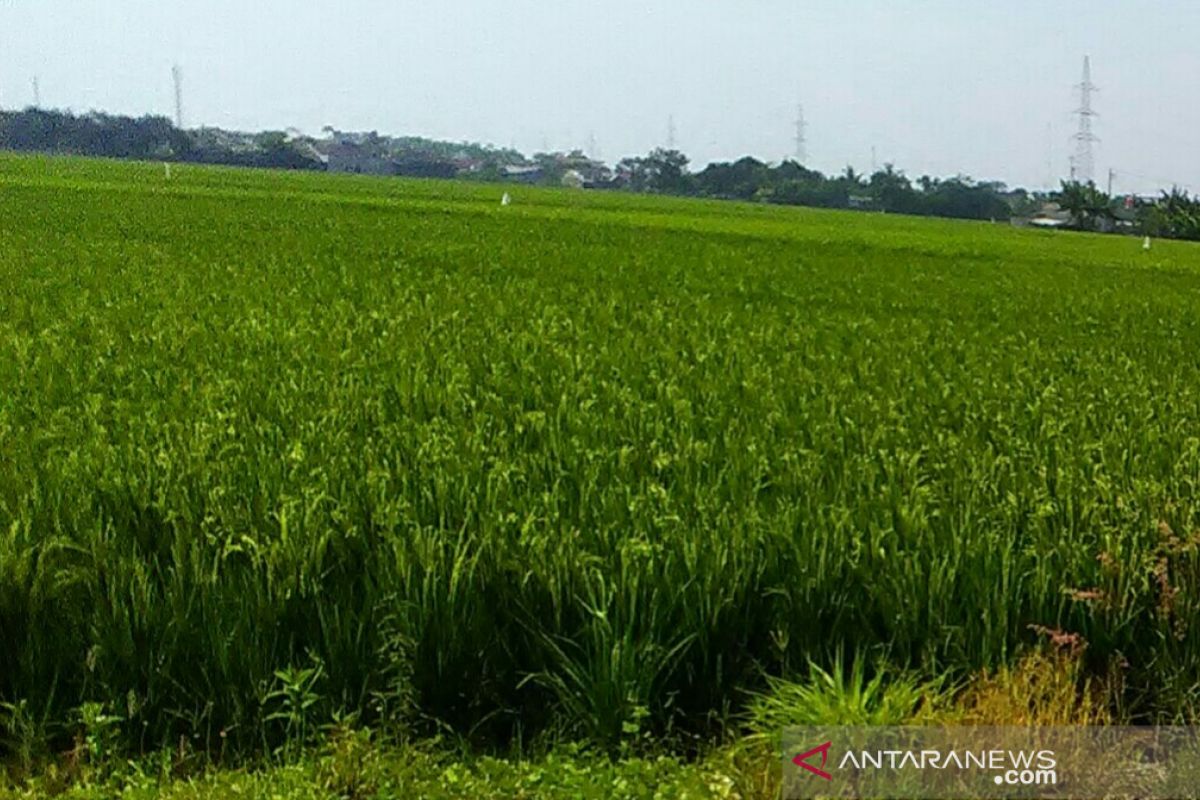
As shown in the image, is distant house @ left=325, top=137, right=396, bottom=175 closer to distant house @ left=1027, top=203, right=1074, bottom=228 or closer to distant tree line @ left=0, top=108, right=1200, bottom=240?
distant tree line @ left=0, top=108, right=1200, bottom=240

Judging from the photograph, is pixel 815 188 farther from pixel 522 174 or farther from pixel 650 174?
pixel 522 174

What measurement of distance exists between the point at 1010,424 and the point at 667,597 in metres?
2.84

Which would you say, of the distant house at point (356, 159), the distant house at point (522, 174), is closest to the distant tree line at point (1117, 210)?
the distant house at point (522, 174)

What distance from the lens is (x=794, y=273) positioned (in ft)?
53.1

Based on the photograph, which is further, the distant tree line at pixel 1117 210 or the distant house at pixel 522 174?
the distant house at pixel 522 174

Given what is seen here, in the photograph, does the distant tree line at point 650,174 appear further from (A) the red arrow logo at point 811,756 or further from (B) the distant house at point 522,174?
(A) the red arrow logo at point 811,756

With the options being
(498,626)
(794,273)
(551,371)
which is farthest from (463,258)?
(498,626)

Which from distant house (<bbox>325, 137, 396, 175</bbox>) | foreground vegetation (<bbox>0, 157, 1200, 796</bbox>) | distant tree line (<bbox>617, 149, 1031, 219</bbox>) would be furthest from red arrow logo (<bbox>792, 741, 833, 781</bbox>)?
distant house (<bbox>325, 137, 396, 175</bbox>)

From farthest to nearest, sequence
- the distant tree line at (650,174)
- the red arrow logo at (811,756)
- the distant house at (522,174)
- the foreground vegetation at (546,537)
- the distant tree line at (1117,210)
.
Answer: the distant house at (522,174), the distant tree line at (650,174), the distant tree line at (1117,210), the foreground vegetation at (546,537), the red arrow logo at (811,756)

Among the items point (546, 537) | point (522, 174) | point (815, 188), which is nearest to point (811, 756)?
point (546, 537)

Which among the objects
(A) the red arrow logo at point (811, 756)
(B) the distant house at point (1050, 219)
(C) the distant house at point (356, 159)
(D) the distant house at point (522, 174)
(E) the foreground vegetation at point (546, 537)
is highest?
(C) the distant house at point (356, 159)

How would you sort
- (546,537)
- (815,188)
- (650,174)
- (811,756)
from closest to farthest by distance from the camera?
(811,756)
(546,537)
(815,188)
(650,174)

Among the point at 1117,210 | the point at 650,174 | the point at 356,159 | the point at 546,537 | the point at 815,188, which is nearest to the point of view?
the point at 546,537

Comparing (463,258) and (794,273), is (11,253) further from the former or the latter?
(794,273)
